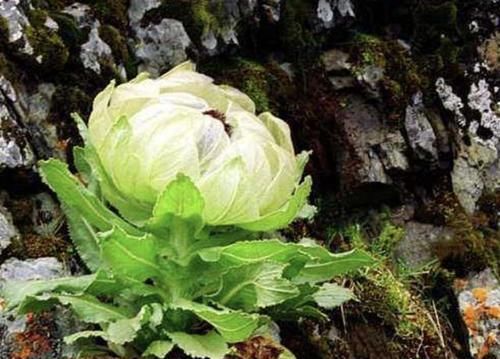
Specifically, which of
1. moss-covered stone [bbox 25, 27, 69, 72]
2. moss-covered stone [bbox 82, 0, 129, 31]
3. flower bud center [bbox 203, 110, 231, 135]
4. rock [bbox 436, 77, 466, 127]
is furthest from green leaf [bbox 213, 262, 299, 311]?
rock [bbox 436, 77, 466, 127]

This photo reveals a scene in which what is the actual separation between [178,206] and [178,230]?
9 cm

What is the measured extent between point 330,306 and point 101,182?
29.3 inches

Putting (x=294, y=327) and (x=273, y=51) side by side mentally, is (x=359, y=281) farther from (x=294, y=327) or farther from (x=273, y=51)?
(x=273, y=51)

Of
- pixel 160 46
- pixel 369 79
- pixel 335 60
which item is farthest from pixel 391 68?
pixel 160 46

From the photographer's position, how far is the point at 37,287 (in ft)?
7.24

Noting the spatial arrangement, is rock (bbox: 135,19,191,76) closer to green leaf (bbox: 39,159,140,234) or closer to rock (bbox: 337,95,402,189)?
rock (bbox: 337,95,402,189)

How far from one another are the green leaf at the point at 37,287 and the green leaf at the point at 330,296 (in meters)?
0.66

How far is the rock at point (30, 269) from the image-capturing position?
241cm

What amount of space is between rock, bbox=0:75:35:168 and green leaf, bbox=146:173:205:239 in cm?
64

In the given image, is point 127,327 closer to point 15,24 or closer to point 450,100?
Result: point 15,24

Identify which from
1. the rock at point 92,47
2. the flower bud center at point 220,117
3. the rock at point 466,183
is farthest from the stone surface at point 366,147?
the flower bud center at point 220,117

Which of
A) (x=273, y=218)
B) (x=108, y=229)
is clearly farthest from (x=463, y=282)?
(x=108, y=229)

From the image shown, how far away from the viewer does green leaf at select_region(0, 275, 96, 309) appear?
85.9 inches

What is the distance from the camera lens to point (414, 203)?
363 centimetres
